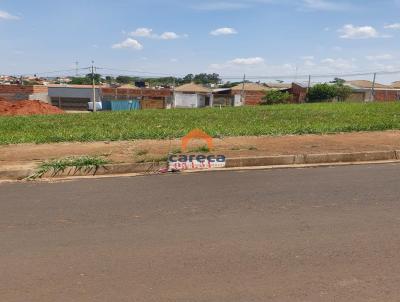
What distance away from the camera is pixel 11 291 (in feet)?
12.9

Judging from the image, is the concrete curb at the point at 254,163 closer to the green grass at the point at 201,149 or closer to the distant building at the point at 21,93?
the green grass at the point at 201,149

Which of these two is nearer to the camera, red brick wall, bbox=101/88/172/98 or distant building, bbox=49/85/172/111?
distant building, bbox=49/85/172/111

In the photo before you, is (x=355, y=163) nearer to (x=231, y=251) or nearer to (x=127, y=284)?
(x=231, y=251)

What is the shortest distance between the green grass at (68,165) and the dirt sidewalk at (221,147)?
0.51 meters

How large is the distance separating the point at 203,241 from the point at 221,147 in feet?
21.8

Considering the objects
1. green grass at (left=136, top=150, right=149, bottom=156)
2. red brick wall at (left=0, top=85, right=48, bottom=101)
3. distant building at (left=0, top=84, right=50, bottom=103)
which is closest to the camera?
green grass at (left=136, top=150, right=149, bottom=156)

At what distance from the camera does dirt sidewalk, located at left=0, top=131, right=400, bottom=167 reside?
10508 millimetres

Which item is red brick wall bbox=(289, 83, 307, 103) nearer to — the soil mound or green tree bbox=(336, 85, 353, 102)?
green tree bbox=(336, 85, 353, 102)

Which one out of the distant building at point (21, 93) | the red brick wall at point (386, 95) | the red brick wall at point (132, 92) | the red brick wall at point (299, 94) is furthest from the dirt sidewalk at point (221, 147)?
the red brick wall at point (132, 92)

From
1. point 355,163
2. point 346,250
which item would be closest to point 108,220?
point 346,250

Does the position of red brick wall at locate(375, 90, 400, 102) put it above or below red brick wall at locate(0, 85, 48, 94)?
above

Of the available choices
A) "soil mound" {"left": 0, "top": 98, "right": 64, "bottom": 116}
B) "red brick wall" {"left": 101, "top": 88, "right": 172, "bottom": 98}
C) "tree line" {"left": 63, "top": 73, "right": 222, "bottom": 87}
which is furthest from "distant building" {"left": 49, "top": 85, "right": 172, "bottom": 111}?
"tree line" {"left": 63, "top": 73, "right": 222, "bottom": 87}

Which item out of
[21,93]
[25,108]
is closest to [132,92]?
[21,93]

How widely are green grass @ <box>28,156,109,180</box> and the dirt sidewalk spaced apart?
1.67 ft
